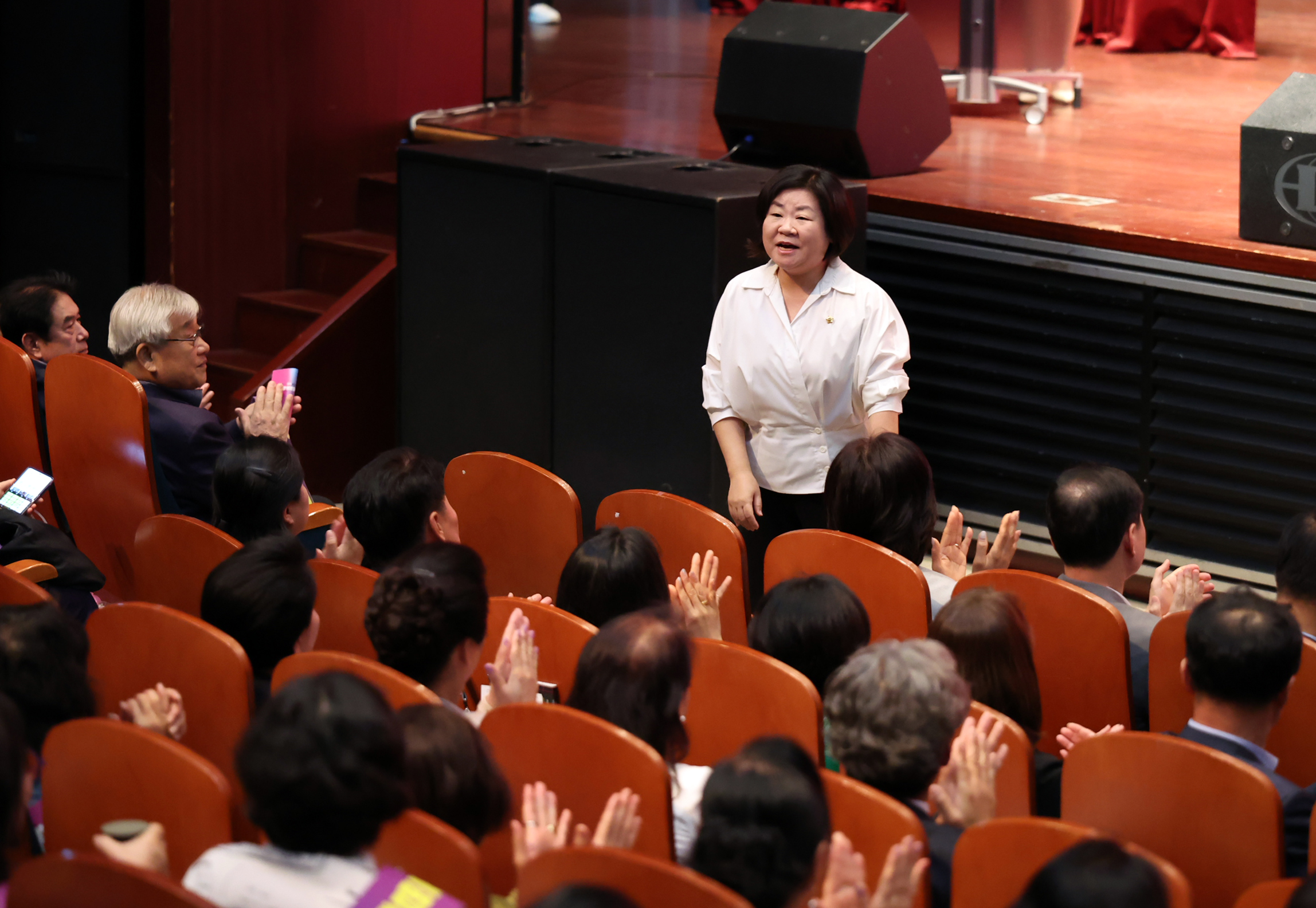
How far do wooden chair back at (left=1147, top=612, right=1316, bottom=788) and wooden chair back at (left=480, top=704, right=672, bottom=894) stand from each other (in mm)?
886

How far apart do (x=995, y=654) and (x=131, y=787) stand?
1135 millimetres

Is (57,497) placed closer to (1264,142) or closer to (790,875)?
(790,875)

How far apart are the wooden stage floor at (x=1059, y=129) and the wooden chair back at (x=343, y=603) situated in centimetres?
228

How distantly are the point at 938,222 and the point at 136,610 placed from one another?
270cm

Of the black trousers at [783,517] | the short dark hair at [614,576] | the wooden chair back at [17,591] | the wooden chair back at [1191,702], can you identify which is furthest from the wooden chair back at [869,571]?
the wooden chair back at [17,591]

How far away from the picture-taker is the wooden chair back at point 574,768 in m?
1.76

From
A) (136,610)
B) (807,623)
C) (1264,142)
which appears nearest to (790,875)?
(807,623)

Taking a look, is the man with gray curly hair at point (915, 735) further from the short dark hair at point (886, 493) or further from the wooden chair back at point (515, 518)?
the wooden chair back at point (515, 518)

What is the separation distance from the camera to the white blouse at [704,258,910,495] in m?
3.19

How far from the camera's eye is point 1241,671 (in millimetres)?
1990

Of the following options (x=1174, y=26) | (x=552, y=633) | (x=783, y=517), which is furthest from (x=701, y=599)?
(x=1174, y=26)

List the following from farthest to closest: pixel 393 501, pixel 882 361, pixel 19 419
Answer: pixel 19 419 < pixel 882 361 < pixel 393 501

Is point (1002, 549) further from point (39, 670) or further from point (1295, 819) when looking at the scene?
point (39, 670)

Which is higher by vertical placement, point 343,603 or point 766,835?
point 766,835
